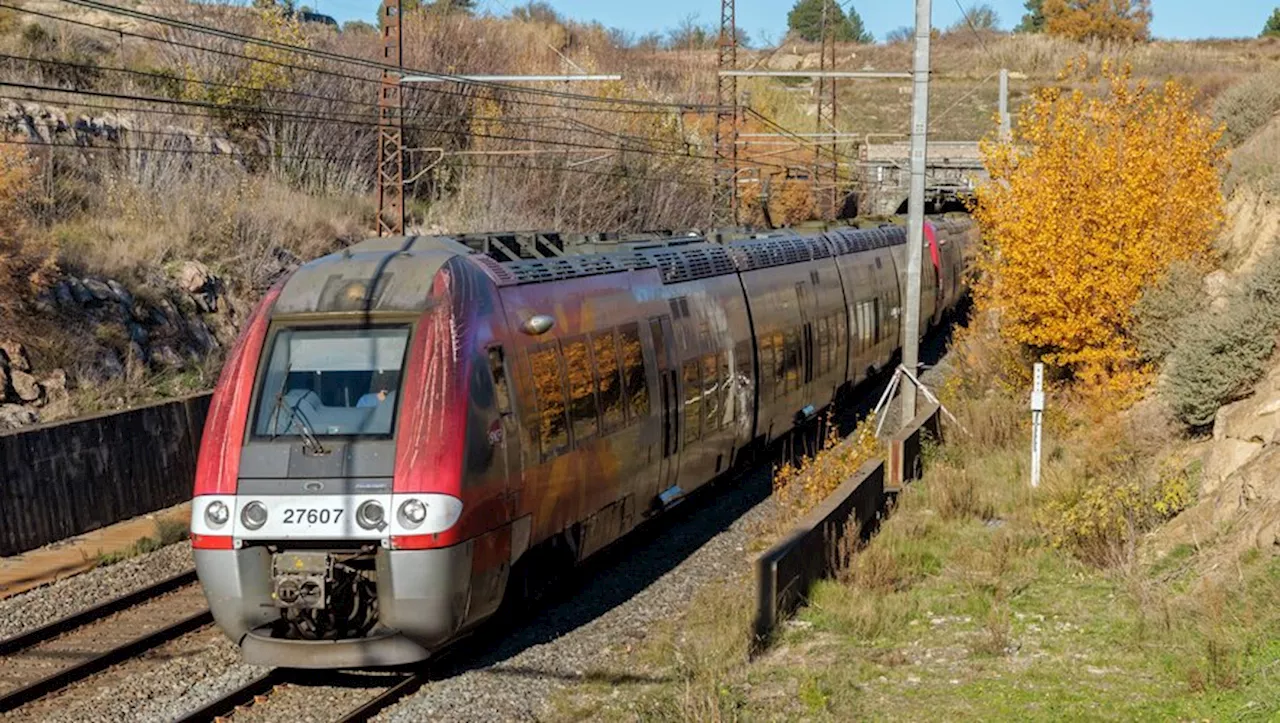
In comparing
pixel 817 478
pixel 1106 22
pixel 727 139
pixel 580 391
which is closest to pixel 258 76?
pixel 727 139

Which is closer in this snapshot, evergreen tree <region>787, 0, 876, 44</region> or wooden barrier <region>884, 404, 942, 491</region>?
wooden barrier <region>884, 404, 942, 491</region>

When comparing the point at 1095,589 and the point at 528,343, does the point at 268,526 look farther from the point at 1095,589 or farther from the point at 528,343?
the point at 1095,589

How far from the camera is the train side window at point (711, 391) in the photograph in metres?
15.1

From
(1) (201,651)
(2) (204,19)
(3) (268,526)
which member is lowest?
(1) (201,651)

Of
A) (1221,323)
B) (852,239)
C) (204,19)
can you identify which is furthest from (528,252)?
(204,19)

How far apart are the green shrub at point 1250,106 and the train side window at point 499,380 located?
27.1 meters

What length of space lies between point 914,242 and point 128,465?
10.9 meters

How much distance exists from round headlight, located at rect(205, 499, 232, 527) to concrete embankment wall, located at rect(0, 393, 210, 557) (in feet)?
22.4

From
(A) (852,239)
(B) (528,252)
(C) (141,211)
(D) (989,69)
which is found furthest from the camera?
(D) (989,69)

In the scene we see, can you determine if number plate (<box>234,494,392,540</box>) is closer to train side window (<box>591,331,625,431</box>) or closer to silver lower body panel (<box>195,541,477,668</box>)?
silver lower body panel (<box>195,541,477,668</box>)

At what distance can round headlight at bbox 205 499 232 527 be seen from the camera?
9.81 metres

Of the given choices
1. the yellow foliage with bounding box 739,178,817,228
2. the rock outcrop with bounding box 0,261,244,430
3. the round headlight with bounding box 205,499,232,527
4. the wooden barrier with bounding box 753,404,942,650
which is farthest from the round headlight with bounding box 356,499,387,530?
the yellow foliage with bounding box 739,178,817,228

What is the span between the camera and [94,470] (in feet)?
55.3

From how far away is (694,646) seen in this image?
10.6 meters
